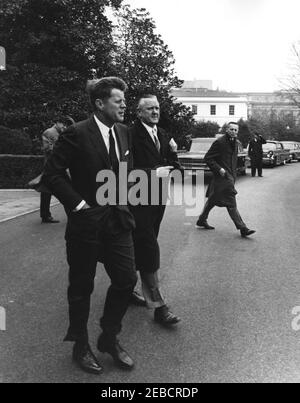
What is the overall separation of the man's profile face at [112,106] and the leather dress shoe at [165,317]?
174cm

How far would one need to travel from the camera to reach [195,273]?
5953 millimetres

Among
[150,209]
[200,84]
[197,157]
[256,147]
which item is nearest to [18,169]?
[197,157]

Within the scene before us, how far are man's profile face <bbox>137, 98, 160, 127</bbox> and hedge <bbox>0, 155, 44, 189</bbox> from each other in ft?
38.2

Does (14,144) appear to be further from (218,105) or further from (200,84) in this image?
(200,84)

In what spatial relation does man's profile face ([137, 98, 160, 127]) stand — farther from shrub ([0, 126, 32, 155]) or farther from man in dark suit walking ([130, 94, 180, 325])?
shrub ([0, 126, 32, 155])

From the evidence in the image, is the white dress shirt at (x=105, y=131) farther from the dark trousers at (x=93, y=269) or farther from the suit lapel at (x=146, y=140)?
the suit lapel at (x=146, y=140)

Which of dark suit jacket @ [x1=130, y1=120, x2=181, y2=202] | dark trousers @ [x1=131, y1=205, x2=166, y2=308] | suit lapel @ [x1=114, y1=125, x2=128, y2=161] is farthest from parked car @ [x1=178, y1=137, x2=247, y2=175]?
suit lapel @ [x1=114, y1=125, x2=128, y2=161]

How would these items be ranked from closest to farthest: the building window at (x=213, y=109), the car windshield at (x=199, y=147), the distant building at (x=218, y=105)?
the car windshield at (x=199, y=147)
the distant building at (x=218, y=105)
the building window at (x=213, y=109)

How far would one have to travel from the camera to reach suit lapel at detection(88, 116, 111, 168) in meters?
3.41

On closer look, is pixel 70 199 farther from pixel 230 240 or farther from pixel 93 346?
pixel 230 240

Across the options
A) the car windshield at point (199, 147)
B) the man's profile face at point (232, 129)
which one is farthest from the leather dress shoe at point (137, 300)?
the car windshield at point (199, 147)

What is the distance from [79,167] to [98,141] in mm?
216

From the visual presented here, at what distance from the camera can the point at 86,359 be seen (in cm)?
347

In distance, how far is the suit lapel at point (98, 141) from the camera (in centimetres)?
341
